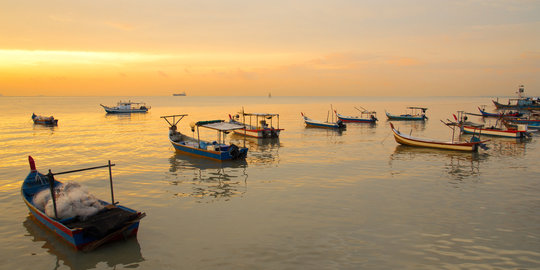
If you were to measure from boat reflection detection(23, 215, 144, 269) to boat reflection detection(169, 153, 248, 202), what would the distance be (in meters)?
4.25

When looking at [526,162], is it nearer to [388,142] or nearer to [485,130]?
[388,142]

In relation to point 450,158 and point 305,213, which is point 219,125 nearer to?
point 305,213

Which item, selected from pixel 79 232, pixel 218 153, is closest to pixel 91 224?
pixel 79 232

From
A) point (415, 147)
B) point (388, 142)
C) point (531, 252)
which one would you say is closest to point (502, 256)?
point (531, 252)

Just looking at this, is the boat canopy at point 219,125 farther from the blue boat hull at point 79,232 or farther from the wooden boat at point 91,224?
the blue boat hull at point 79,232

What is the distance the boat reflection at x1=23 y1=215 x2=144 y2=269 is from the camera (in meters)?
8.47

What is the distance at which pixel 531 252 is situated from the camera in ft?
28.8

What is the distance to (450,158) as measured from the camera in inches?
866

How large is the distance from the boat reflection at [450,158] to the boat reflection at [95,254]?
15875 mm

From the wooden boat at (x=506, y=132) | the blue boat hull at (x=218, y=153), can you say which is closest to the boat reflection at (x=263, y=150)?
the blue boat hull at (x=218, y=153)

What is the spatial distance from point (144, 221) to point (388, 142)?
25.1 metres

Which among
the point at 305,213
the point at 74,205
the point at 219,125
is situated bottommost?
the point at 305,213

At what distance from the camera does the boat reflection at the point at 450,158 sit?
18.0m

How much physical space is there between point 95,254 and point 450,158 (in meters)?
22.1
